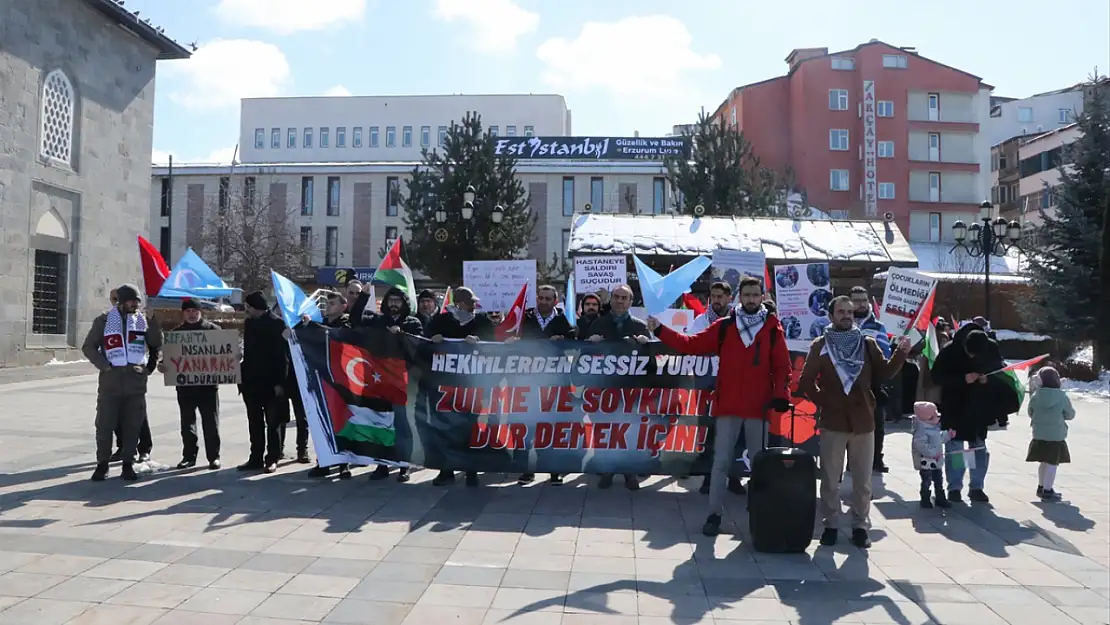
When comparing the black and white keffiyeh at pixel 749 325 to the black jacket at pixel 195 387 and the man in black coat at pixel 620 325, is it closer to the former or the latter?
the man in black coat at pixel 620 325

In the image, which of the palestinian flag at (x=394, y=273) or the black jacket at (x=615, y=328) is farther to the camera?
the palestinian flag at (x=394, y=273)

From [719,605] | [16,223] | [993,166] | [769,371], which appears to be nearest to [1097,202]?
[769,371]

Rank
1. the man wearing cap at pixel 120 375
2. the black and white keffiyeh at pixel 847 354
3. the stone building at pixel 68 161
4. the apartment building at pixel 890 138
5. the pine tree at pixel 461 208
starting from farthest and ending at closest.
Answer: the apartment building at pixel 890 138
the pine tree at pixel 461 208
the stone building at pixel 68 161
the man wearing cap at pixel 120 375
the black and white keffiyeh at pixel 847 354

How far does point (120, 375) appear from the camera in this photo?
27.0ft

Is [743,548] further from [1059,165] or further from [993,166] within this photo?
[993,166]

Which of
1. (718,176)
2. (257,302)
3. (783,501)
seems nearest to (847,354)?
(783,501)

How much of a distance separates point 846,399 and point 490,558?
2899mm

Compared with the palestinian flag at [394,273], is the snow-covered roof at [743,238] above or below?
above

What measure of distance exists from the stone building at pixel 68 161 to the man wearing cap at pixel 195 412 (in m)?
17.6

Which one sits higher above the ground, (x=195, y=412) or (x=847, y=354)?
(x=847, y=354)

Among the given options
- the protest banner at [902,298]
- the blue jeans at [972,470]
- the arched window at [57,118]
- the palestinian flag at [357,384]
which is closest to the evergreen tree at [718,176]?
the arched window at [57,118]

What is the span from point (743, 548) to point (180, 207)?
187 feet

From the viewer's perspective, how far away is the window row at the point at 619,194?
170 ft

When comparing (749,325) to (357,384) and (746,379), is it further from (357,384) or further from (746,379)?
(357,384)
